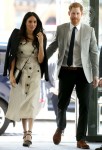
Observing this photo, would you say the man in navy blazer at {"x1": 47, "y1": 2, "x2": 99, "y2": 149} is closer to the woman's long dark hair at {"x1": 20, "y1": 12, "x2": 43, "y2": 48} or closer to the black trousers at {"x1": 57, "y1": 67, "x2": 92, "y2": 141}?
the black trousers at {"x1": 57, "y1": 67, "x2": 92, "y2": 141}

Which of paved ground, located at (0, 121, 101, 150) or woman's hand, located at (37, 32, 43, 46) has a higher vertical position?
woman's hand, located at (37, 32, 43, 46)

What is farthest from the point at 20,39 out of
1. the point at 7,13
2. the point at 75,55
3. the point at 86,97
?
the point at 7,13

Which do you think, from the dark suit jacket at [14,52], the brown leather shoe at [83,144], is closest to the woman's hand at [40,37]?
the dark suit jacket at [14,52]

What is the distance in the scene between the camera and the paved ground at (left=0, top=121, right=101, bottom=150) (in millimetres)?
4519

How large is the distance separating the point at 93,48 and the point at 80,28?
Answer: 27 centimetres

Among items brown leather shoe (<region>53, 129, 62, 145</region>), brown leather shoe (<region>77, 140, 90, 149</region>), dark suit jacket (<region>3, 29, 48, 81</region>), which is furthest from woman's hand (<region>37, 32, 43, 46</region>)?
brown leather shoe (<region>77, 140, 90, 149</region>)

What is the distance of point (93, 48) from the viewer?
4.31 metres

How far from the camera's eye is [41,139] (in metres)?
5.25

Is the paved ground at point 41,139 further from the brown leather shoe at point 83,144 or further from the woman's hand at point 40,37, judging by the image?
the woman's hand at point 40,37

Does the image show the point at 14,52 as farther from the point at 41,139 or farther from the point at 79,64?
the point at 41,139

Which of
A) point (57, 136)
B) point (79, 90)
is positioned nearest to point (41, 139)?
point (57, 136)

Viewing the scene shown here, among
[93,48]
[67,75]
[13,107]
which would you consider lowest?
[13,107]

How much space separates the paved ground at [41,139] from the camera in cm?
452

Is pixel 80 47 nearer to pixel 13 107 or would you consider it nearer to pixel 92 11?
pixel 92 11
